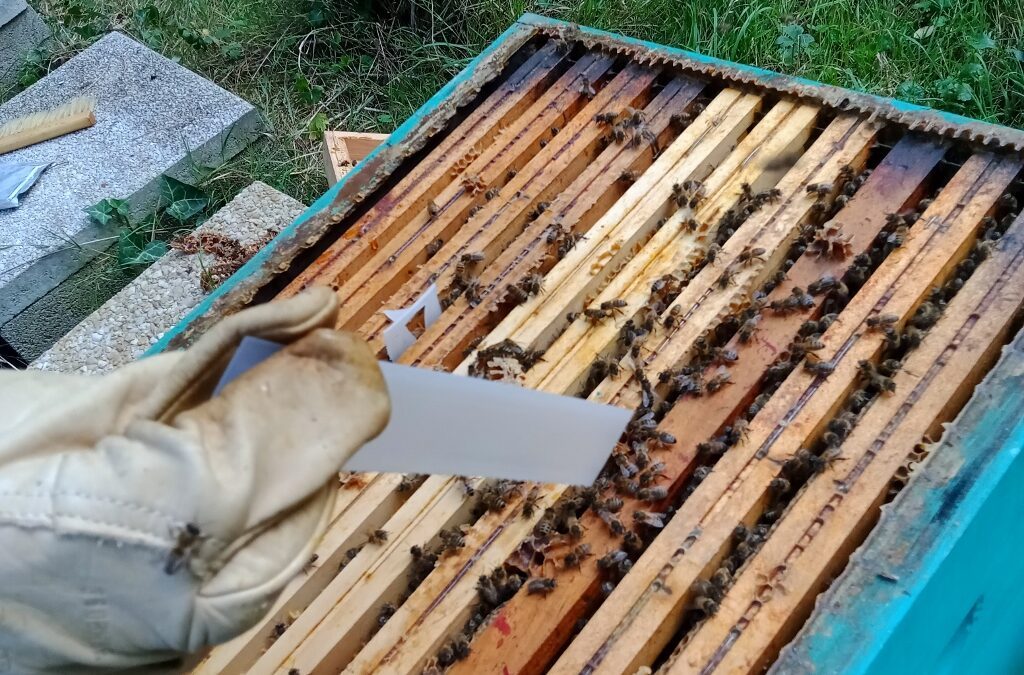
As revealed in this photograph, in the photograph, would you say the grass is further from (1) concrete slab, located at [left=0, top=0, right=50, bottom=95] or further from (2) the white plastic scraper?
(2) the white plastic scraper

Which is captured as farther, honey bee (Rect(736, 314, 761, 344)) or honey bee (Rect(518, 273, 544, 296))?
honey bee (Rect(518, 273, 544, 296))

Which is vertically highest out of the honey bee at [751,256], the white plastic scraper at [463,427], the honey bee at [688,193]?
the white plastic scraper at [463,427]

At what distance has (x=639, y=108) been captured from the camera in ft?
11.0

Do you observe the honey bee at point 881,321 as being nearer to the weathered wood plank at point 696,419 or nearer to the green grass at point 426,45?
the weathered wood plank at point 696,419

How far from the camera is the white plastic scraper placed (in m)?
1.46

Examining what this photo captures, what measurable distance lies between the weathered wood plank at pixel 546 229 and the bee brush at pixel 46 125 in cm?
350

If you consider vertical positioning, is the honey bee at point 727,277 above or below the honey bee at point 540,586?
above

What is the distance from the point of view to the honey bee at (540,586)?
7.02 ft

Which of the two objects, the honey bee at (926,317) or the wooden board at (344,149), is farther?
the wooden board at (344,149)

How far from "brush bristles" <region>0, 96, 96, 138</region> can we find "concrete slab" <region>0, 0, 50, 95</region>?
1280 mm

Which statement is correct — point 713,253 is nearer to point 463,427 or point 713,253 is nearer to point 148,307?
point 463,427

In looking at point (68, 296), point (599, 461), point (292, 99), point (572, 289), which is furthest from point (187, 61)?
point (599, 461)

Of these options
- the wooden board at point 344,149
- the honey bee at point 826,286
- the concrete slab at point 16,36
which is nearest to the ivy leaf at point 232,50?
the concrete slab at point 16,36

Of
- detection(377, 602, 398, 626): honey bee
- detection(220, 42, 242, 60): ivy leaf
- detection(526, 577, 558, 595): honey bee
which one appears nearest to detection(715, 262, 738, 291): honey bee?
detection(526, 577, 558, 595): honey bee
